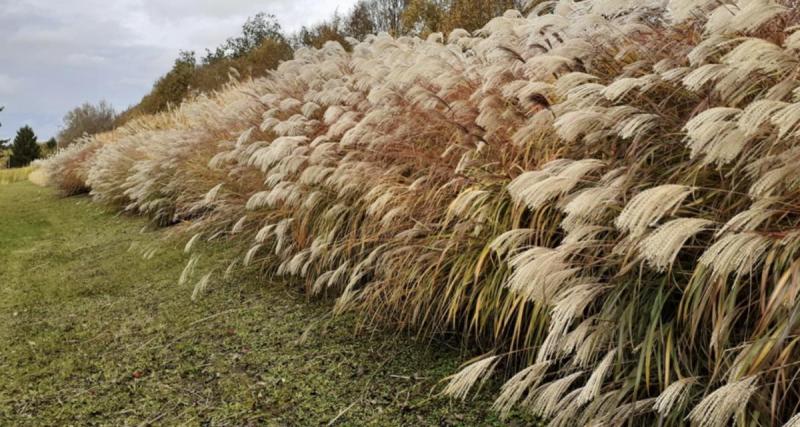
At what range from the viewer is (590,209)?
5.81ft

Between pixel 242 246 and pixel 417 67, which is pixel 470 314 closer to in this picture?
pixel 417 67

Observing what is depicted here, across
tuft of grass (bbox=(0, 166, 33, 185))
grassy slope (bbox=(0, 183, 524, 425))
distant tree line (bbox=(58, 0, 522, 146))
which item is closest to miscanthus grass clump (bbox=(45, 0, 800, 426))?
grassy slope (bbox=(0, 183, 524, 425))

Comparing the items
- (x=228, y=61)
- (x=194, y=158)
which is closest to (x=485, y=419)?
(x=194, y=158)

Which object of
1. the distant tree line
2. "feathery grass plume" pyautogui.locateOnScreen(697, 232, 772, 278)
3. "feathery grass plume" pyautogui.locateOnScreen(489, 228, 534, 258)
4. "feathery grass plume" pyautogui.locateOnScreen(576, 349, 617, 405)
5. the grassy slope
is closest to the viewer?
"feathery grass plume" pyautogui.locateOnScreen(697, 232, 772, 278)

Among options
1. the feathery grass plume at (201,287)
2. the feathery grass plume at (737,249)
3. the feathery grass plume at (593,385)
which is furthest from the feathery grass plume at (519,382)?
the feathery grass plume at (201,287)

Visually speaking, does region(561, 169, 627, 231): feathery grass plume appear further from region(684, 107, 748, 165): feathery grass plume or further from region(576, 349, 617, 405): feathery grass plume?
region(576, 349, 617, 405): feathery grass plume

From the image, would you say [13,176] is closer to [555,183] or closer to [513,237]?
[513,237]

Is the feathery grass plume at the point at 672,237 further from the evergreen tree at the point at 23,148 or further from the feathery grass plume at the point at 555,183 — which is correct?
the evergreen tree at the point at 23,148

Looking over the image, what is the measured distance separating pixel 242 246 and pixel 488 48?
2.79 metres

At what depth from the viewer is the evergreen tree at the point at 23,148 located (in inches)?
1439

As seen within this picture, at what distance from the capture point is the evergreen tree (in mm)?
36562

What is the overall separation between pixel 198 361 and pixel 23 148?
4080cm

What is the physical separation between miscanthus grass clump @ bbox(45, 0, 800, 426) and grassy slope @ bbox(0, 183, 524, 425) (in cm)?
22

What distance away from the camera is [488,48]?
3.28 meters
